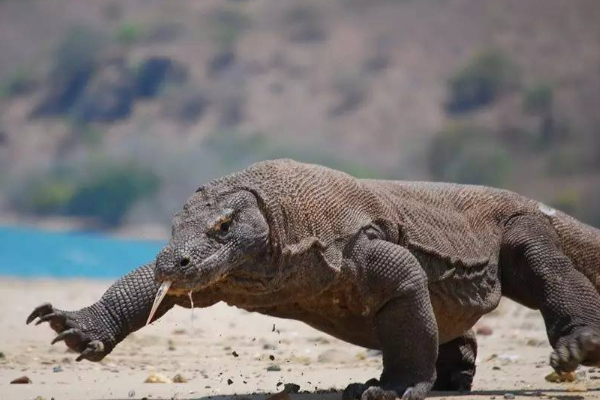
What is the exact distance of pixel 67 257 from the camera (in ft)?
132

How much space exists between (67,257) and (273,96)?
34.7 meters

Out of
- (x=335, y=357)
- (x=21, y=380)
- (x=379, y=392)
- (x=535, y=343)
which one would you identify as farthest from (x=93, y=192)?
(x=379, y=392)

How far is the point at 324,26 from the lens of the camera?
76188 millimetres

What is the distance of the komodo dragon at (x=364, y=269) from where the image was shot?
6.84m

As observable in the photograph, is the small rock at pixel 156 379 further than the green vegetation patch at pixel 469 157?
No

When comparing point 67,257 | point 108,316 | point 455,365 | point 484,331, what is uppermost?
point 67,257

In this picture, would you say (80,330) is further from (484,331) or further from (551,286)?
(484,331)

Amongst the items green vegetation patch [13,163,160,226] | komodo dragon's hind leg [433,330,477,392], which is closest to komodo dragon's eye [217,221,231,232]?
komodo dragon's hind leg [433,330,477,392]

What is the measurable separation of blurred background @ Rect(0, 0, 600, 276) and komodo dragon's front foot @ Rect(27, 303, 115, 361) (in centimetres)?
4777

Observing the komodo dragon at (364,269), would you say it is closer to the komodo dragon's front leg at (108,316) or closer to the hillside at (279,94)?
the komodo dragon's front leg at (108,316)

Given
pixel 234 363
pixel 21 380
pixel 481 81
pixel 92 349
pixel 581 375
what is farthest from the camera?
pixel 481 81

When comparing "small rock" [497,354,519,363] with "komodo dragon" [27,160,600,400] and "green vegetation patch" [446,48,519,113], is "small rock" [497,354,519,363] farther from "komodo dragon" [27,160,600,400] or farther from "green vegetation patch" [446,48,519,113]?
"green vegetation patch" [446,48,519,113]

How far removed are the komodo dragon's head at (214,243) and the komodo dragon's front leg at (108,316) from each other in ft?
1.86

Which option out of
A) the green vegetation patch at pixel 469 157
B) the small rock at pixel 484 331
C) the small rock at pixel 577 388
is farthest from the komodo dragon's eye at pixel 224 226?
the green vegetation patch at pixel 469 157
